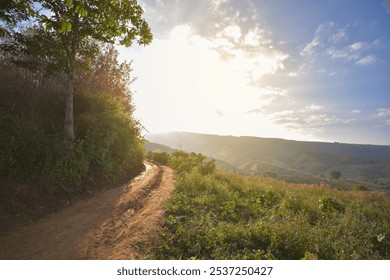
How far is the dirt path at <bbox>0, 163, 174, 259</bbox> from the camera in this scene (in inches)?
215

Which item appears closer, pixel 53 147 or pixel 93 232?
pixel 93 232

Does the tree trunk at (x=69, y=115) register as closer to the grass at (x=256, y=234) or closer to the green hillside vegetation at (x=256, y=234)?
the green hillside vegetation at (x=256, y=234)

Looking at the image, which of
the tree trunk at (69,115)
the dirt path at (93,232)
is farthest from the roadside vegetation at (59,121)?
the dirt path at (93,232)

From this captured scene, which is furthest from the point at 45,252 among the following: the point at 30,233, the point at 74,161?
the point at 74,161

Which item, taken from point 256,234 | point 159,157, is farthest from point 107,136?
point 159,157

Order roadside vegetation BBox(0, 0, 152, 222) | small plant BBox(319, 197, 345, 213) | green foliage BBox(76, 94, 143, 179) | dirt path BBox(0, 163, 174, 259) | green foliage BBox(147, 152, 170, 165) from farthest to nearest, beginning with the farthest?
green foliage BBox(147, 152, 170, 165) < green foliage BBox(76, 94, 143, 179) < small plant BBox(319, 197, 345, 213) < roadside vegetation BBox(0, 0, 152, 222) < dirt path BBox(0, 163, 174, 259)

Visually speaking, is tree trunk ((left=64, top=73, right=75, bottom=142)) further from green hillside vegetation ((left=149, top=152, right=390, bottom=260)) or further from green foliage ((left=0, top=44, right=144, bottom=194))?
green hillside vegetation ((left=149, top=152, right=390, bottom=260))

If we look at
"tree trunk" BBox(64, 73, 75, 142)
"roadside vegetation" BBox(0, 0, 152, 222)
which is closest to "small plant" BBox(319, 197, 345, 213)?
"roadside vegetation" BBox(0, 0, 152, 222)

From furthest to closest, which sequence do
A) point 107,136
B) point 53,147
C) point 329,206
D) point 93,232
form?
point 107,136, point 329,206, point 53,147, point 93,232

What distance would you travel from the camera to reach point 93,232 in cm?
656

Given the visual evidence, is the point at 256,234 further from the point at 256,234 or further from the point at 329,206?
the point at 329,206

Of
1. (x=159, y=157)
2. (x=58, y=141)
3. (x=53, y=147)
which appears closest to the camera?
(x=53, y=147)

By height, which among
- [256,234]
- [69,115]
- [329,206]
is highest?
[69,115]

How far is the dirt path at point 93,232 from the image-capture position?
547 centimetres
